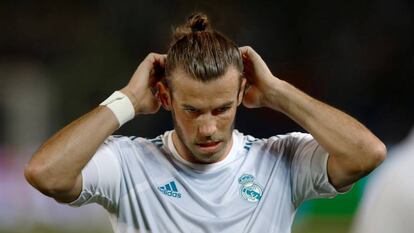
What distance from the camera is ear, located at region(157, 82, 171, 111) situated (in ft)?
11.2

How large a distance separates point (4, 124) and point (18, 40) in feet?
3.19

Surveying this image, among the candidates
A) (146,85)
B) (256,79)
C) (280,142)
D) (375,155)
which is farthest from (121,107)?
(375,155)

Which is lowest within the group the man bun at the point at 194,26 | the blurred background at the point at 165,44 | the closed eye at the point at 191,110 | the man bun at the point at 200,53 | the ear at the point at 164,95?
the blurred background at the point at 165,44

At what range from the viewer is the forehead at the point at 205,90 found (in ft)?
10.7

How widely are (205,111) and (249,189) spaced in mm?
378

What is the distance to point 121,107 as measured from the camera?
334 centimetres

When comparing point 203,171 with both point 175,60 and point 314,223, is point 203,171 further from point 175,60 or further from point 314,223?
point 314,223

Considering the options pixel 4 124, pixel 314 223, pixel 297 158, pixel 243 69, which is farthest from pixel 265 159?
pixel 4 124

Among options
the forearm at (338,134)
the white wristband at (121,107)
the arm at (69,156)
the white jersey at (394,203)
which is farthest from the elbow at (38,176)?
the white jersey at (394,203)

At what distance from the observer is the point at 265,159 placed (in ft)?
11.4

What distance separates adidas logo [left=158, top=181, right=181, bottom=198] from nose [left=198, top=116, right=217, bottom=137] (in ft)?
0.90

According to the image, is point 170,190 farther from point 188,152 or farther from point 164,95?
point 164,95

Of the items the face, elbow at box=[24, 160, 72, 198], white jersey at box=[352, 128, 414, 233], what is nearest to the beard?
the face

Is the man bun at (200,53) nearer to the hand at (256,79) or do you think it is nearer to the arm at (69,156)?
the hand at (256,79)
